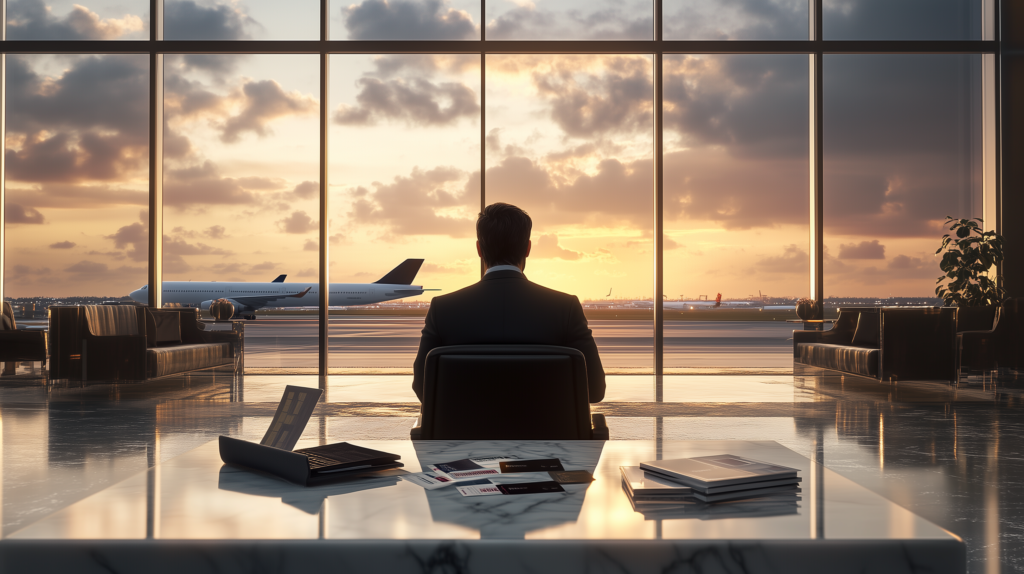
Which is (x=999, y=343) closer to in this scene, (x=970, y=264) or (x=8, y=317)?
(x=970, y=264)

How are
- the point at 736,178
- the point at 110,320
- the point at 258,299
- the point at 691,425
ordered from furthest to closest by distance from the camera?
the point at 258,299 < the point at 736,178 < the point at 110,320 < the point at 691,425

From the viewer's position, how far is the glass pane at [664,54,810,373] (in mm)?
6242

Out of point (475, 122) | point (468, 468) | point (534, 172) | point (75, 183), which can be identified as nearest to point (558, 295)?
point (468, 468)

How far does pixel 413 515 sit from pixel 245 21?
6.36m

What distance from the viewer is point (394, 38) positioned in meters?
6.12

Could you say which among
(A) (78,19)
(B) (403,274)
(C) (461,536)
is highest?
(A) (78,19)

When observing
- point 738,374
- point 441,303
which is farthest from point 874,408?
point 441,303

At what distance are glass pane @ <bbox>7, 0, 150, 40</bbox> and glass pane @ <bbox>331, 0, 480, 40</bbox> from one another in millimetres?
1790

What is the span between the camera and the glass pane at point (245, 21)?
609 cm

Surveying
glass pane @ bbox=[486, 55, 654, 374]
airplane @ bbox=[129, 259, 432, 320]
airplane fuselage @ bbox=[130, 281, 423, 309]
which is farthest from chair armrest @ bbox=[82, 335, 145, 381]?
airplane fuselage @ bbox=[130, 281, 423, 309]

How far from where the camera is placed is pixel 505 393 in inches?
53.7

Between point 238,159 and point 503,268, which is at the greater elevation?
point 238,159

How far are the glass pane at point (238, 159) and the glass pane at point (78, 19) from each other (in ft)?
1.48

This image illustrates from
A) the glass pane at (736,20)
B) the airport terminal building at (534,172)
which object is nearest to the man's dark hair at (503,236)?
the airport terminal building at (534,172)
